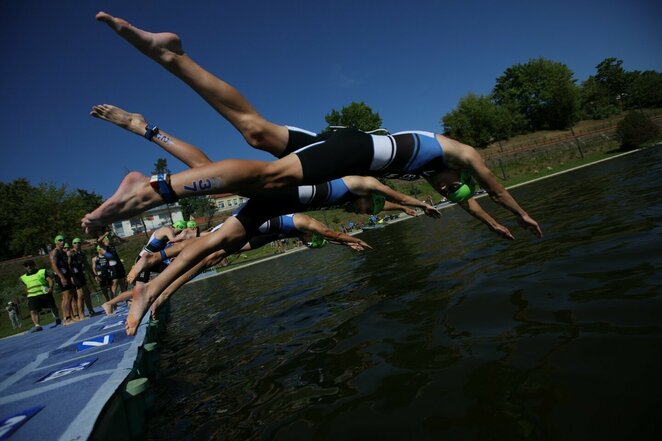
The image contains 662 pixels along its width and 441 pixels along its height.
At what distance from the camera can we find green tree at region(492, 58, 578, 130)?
66.1 meters

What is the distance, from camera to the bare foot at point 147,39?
10.2ft

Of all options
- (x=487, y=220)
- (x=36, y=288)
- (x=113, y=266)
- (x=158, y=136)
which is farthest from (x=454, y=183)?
(x=36, y=288)

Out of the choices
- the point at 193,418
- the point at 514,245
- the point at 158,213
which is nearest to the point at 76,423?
the point at 193,418

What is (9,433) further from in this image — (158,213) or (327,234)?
(158,213)

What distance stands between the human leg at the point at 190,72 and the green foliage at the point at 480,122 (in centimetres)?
6962

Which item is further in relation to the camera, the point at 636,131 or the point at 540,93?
the point at 540,93

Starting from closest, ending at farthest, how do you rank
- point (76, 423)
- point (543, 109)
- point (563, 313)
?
point (76, 423)
point (563, 313)
point (543, 109)

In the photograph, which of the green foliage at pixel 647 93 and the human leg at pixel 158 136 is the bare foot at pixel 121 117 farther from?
the green foliage at pixel 647 93

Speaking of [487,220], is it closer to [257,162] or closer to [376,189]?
[376,189]

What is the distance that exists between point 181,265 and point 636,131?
4051cm

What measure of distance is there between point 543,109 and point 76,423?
8622 cm

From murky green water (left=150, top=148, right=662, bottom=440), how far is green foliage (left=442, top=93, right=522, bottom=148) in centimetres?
6749

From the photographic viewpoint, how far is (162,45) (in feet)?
10.3

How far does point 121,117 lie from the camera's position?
4637 mm
